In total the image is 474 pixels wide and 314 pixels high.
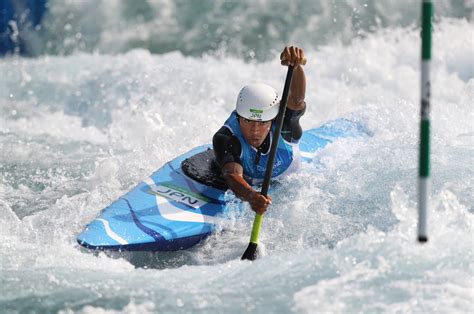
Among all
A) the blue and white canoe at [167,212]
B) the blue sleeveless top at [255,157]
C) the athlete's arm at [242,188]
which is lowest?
the blue and white canoe at [167,212]

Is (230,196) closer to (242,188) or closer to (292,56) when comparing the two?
(242,188)

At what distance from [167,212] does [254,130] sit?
2.67 ft

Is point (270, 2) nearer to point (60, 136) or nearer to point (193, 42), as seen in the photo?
point (193, 42)

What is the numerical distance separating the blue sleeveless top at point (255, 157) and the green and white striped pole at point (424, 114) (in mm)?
1866

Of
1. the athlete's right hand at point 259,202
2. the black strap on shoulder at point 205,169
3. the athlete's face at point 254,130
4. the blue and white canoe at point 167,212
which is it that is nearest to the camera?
the athlete's right hand at point 259,202

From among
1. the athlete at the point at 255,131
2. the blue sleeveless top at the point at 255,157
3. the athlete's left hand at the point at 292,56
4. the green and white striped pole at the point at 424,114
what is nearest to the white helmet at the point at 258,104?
the athlete at the point at 255,131

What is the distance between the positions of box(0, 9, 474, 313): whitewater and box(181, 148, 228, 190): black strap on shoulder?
0.25 meters

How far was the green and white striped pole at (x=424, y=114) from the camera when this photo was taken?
3.66m

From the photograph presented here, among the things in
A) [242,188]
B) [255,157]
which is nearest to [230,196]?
[255,157]

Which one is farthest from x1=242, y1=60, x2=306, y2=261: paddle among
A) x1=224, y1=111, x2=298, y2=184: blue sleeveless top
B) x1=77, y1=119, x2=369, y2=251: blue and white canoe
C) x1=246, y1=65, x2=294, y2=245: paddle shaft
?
x1=77, y1=119, x2=369, y2=251: blue and white canoe

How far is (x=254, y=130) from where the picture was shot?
17.9ft

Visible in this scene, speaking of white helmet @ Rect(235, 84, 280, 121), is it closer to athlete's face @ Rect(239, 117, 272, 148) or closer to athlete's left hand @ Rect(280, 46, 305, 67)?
athlete's face @ Rect(239, 117, 272, 148)

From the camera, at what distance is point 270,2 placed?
11.7 meters

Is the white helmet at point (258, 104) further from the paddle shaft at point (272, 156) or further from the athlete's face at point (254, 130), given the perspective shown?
the paddle shaft at point (272, 156)
